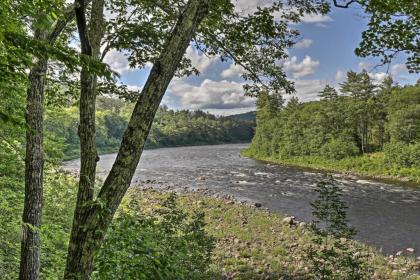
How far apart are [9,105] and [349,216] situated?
18.6 metres

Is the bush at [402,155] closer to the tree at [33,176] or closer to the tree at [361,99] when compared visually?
the tree at [361,99]

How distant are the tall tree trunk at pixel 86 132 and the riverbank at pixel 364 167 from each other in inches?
1331

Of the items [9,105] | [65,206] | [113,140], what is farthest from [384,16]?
[113,140]

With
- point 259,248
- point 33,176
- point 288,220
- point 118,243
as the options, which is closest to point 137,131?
point 118,243

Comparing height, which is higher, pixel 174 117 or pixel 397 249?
pixel 174 117

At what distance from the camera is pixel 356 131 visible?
1964 inches

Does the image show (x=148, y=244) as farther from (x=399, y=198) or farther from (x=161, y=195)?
(x=399, y=198)

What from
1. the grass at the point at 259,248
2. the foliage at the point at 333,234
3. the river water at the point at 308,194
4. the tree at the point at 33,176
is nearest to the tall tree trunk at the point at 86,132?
the tree at the point at 33,176

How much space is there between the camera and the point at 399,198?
A: 25.2m

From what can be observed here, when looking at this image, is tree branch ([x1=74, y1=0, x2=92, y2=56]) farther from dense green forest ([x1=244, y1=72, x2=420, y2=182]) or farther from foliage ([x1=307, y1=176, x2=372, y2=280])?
dense green forest ([x1=244, y1=72, x2=420, y2=182])

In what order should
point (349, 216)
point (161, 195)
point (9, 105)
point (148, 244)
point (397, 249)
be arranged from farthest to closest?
point (161, 195), point (349, 216), point (397, 249), point (9, 105), point (148, 244)

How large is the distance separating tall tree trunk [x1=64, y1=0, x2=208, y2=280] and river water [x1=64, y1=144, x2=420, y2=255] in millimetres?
15039

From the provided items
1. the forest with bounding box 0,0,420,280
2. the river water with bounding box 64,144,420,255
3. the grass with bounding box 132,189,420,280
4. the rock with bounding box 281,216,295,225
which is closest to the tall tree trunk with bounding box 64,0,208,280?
the forest with bounding box 0,0,420,280

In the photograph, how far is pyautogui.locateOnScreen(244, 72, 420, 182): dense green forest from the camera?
39000 millimetres
